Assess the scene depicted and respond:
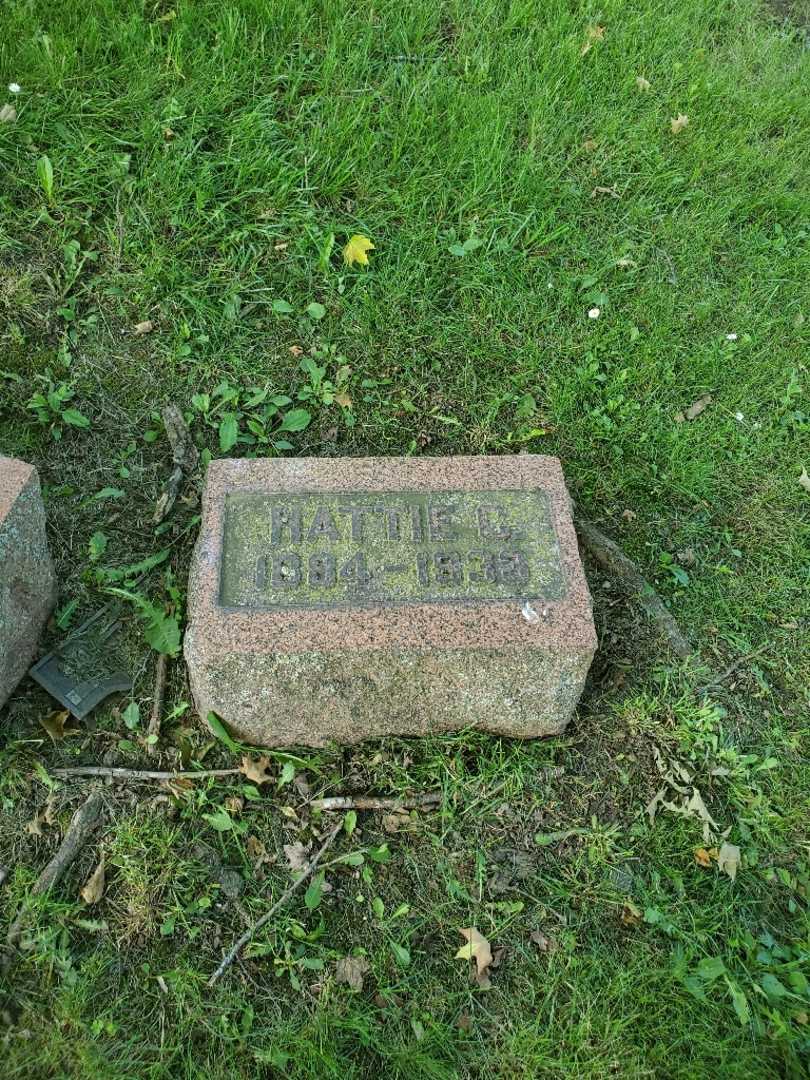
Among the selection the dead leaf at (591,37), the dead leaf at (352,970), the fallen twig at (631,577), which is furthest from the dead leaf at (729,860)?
the dead leaf at (591,37)

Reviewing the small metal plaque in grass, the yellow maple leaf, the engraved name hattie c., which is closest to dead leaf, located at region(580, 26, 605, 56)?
the yellow maple leaf

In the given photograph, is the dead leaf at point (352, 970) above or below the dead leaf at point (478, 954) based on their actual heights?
below

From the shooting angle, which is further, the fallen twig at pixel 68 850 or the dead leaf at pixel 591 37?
the dead leaf at pixel 591 37

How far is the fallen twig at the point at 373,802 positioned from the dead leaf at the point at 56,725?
0.75 m

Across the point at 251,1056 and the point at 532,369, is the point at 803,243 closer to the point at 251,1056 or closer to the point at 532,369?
the point at 532,369

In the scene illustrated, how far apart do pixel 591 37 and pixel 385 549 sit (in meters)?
2.78

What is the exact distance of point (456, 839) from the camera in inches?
92.1

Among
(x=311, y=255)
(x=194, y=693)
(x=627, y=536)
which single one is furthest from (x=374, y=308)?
(x=194, y=693)

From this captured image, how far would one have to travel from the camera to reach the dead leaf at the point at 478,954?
7.10ft

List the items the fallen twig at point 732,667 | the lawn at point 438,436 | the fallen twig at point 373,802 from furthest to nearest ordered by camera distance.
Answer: the fallen twig at point 732,667 < the fallen twig at point 373,802 < the lawn at point 438,436

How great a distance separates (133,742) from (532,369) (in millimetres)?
1929

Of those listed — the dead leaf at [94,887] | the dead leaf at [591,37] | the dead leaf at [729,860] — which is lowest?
the dead leaf at [94,887]

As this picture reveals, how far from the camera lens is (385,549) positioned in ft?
7.63

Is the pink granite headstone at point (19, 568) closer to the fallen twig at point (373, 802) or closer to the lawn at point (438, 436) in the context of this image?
the lawn at point (438, 436)
